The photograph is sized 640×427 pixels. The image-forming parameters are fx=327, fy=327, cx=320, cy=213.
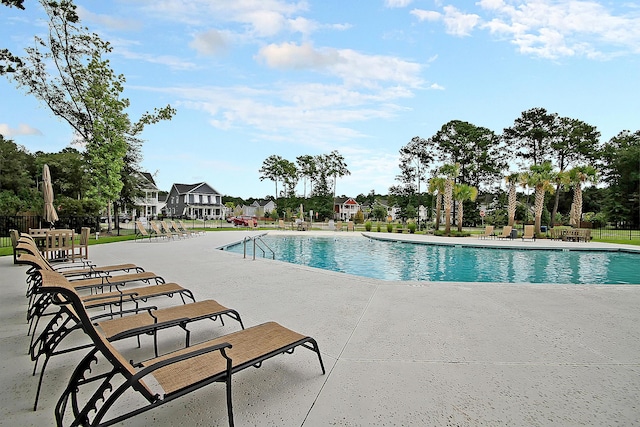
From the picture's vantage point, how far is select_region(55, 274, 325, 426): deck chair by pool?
178 cm

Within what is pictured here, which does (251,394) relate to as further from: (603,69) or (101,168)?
(101,168)

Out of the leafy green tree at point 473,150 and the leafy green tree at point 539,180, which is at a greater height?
the leafy green tree at point 473,150

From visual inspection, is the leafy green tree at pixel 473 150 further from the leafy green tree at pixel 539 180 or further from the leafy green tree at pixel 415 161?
the leafy green tree at pixel 539 180

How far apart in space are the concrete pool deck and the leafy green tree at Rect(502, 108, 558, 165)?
43.0m

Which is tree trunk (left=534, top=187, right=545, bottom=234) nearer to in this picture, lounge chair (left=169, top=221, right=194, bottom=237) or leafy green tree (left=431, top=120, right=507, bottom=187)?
leafy green tree (left=431, top=120, right=507, bottom=187)

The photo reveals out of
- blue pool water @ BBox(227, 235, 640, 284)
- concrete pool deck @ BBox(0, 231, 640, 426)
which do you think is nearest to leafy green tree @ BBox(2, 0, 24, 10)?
concrete pool deck @ BBox(0, 231, 640, 426)

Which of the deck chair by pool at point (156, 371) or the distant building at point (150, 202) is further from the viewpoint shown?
the distant building at point (150, 202)

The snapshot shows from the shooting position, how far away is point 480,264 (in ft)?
41.8

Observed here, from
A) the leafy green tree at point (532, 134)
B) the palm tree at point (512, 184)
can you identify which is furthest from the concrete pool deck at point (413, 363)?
the leafy green tree at point (532, 134)

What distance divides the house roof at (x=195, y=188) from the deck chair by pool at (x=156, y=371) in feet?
176

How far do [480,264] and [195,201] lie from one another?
1902 inches

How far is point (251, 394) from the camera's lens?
2.54 metres

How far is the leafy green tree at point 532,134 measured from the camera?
134 feet

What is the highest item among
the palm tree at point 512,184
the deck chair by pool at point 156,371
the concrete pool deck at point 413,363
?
the palm tree at point 512,184
